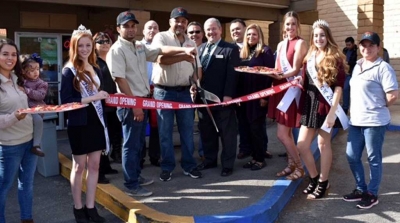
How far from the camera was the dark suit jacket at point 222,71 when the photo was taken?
5.60 m

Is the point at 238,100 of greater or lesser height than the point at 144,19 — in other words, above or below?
below

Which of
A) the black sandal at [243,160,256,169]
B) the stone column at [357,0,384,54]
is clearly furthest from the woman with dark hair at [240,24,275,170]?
the stone column at [357,0,384,54]

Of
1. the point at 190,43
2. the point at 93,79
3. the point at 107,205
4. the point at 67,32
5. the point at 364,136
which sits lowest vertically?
the point at 107,205

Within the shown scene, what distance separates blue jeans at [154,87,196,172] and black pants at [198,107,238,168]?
16.4 inches

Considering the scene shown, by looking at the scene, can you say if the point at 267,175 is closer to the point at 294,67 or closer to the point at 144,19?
the point at 294,67

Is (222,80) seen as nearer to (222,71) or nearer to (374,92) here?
(222,71)

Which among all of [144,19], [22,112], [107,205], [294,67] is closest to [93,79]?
[22,112]

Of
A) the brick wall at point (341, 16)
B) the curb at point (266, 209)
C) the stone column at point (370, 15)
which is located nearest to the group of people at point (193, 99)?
the curb at point (266, 209)

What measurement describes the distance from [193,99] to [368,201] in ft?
7.87

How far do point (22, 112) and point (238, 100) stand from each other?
2.54m

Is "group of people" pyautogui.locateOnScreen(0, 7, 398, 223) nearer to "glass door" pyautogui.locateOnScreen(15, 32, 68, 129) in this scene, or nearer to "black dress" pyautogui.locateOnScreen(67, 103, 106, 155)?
"black dress" pyautogui.locateOnScreen(67, 103, 106, 155)

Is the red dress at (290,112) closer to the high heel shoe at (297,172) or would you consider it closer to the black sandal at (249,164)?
the high heel shoe at (297,172)

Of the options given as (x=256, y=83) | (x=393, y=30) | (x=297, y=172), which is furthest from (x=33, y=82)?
(x=393, y=30)

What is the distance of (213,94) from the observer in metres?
5.45
